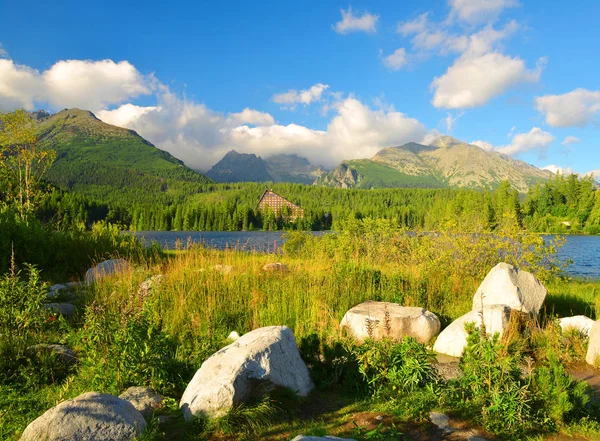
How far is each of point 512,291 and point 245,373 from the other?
249 inches

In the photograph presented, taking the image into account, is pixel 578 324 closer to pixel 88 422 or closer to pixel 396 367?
pixel 396 367

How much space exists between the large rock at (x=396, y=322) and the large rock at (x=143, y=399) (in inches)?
149

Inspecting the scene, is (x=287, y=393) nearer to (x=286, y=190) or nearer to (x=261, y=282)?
(x=261, y=282)

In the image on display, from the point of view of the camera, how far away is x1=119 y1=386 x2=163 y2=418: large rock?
454 cm

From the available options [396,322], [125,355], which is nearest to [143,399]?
[125,355]

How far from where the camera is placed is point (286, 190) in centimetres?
19362

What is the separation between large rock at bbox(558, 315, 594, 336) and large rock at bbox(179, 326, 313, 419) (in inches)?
242

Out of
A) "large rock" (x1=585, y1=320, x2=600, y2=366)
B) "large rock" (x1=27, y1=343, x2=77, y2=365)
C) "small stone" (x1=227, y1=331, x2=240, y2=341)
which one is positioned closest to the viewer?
"large rock" (x1=27, y1=343, x2=77, y2=365)

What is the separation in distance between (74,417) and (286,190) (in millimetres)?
190871

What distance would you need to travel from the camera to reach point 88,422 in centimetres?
356

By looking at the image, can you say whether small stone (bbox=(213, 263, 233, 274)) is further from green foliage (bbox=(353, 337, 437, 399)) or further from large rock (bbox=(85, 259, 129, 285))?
green foliage (bbox=(353, 337, 437, 399))

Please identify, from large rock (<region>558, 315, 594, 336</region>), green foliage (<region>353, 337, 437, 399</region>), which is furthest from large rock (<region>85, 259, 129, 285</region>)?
large rock (<region>558, 315, 594, 336</region>)

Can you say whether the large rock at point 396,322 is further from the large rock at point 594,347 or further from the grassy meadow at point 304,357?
the large rock at point 594,347

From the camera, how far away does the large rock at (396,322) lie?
24.2ft
